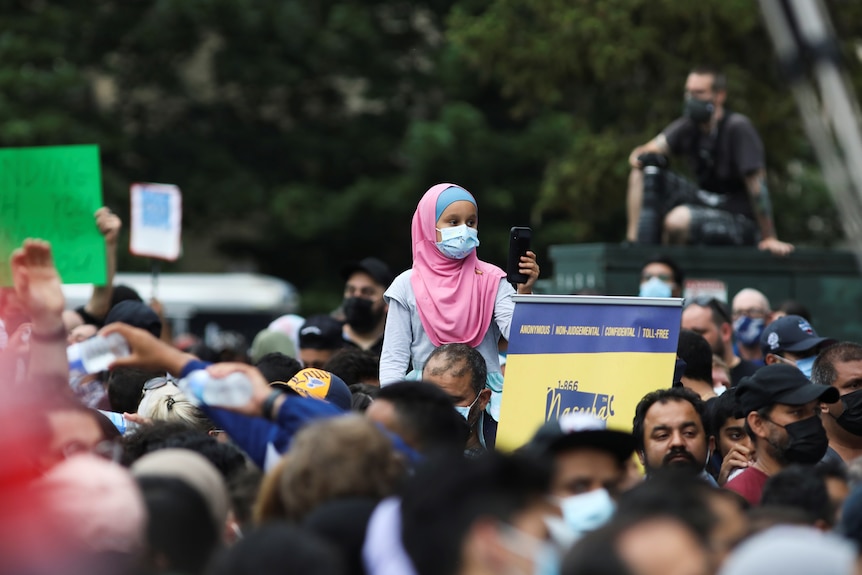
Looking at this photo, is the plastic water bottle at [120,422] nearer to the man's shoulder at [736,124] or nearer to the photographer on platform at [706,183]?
the photographer on platform at [706,183]

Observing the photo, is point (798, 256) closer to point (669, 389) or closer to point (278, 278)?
point (669, 389)

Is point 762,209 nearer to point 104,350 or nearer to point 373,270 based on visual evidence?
point 373,270

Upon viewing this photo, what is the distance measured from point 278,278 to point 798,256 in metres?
19.3

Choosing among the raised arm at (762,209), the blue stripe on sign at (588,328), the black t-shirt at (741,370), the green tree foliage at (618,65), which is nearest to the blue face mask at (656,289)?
the black t-shirt at (741,370)

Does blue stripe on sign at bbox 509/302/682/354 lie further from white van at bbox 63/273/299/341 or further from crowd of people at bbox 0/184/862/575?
white van at bbox 63/273/299/341

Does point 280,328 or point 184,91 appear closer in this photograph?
point 280,328

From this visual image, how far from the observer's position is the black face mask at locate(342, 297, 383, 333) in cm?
946

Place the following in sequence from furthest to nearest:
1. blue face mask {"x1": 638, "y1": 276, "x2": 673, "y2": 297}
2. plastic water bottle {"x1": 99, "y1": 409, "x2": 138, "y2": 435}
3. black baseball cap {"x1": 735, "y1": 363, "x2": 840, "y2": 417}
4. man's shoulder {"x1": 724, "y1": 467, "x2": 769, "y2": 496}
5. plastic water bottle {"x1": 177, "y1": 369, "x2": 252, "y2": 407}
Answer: blue face mask {"x1": 638, "y1": 276, "x2": 673, "y2": 297} → plastic water bottle {"x1": 99, "y1": 409, "x2": 138, "y2": 435} → black baseball cap {"x1": 735, "y1": 363, "x2": 840, "y2": 417} → man's shoulder {"x1": 724, "y1": 467, "x2": 769, "y2": 496} → plastic water bottle {"x1": 177, "y1": 369, "x2": 252, "y2": 407}

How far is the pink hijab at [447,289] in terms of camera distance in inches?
274

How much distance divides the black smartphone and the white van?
63.8ft

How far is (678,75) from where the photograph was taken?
18547 millimetres

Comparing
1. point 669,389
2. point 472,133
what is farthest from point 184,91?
point 669,389

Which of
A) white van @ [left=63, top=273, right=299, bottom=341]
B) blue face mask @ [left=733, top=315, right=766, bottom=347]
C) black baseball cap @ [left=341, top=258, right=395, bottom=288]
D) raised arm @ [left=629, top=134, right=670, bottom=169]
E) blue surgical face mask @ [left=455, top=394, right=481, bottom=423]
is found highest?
raised arm @ [left=629, top=134, right=670, bottom=169]

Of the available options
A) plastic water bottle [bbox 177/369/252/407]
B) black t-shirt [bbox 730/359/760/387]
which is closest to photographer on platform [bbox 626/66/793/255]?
black t-shirt [bbox 730/359/760/387]
